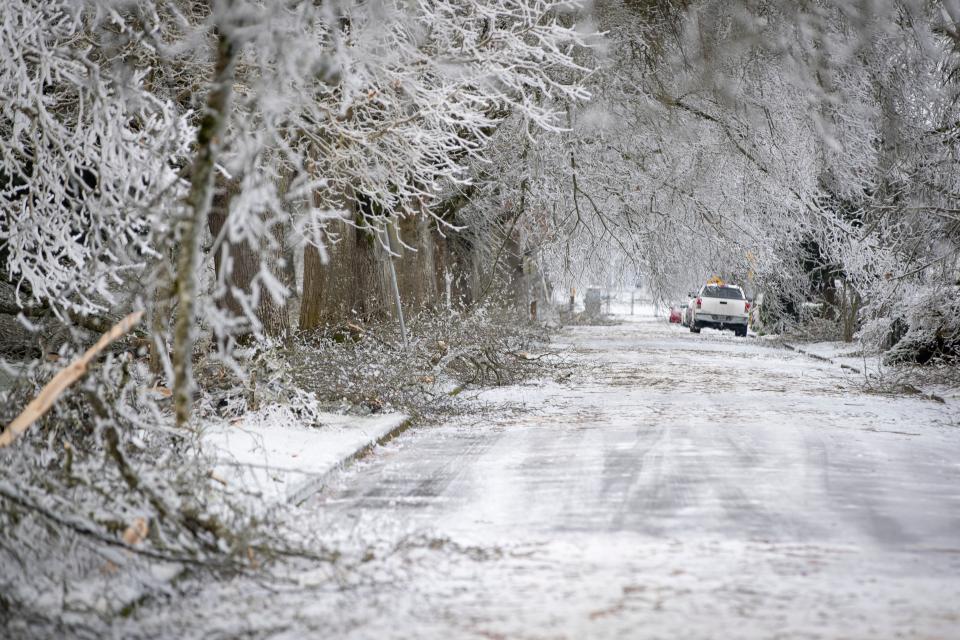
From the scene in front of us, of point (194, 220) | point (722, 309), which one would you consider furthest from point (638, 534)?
point (722, 309)

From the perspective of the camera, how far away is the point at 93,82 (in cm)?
918

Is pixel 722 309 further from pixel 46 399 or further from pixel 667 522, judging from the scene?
pixel 46 399

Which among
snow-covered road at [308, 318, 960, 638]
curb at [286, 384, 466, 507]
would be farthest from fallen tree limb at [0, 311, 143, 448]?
curb at [286, 384, 466, 507]

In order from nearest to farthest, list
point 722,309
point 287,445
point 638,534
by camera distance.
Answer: point 638,534, point 287,445, point 722,309

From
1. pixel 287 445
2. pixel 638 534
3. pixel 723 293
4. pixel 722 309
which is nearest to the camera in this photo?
pixel 638 534

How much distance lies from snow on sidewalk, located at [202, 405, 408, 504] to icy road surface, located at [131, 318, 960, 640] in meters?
0.23

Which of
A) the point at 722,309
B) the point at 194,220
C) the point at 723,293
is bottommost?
the point at 722,309

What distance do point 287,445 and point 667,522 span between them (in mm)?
4269

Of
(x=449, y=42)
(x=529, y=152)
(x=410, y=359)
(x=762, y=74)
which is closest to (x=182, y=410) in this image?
(x=449, y=42)

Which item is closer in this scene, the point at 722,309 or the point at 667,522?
the point at 667,522

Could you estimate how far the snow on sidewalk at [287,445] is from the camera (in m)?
8.37

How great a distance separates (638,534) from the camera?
274 inches

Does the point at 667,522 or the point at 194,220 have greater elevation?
the point at 194,220

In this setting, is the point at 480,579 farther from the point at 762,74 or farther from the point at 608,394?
the point at 762,74
